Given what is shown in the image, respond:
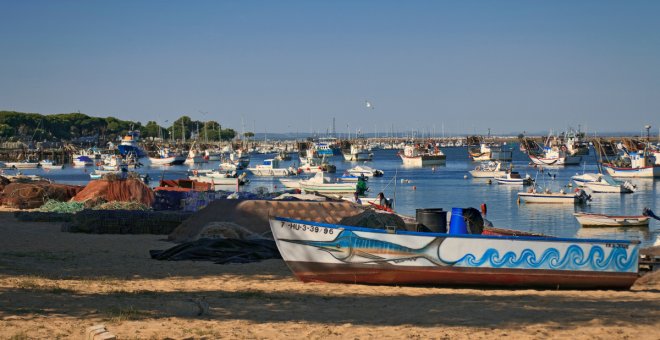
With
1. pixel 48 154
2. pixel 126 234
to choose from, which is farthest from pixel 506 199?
pixel 48 154

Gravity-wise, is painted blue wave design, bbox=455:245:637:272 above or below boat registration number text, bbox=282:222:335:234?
below

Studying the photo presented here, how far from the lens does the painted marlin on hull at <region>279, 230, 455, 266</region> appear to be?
16.3 meters

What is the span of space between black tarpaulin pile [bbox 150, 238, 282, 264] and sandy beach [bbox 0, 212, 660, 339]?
2.14ft

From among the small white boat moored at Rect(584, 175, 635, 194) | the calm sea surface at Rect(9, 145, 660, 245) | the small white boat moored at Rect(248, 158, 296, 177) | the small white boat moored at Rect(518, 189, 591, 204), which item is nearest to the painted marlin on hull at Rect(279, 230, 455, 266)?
the calm sea surface at Rect(9, 145, 660, 245)

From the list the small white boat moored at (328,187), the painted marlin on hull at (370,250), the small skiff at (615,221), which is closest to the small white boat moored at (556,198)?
the small skiff at (615,221)

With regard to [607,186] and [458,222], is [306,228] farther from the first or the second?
[607,186]

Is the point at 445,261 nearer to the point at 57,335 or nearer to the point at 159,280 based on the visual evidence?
the point at 159,280

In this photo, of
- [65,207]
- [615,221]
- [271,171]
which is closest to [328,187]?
[615,221]

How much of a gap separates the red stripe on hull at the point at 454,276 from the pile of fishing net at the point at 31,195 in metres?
24.4

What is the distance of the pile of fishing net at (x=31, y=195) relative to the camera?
38000 mm

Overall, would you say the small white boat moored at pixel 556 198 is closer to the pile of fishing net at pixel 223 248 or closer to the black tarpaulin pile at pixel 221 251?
the pile of fishing net at pixel 223 248

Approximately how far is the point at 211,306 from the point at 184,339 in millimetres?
2430

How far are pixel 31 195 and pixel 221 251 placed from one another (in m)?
20.9

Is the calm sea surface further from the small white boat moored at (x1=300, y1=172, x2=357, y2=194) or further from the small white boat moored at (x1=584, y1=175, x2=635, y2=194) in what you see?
the small white boat moored at (x1=300, y1=172, x2=357, y2=194)
